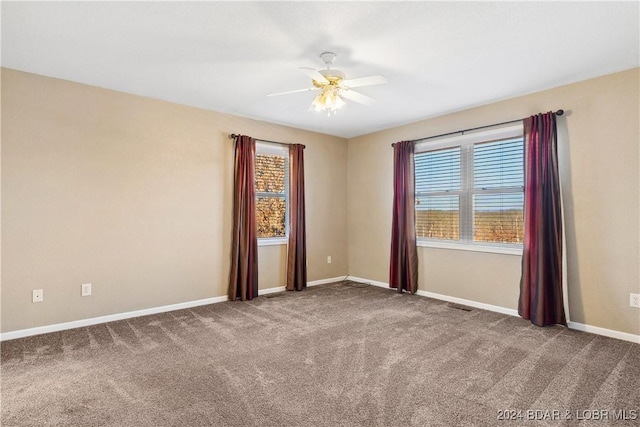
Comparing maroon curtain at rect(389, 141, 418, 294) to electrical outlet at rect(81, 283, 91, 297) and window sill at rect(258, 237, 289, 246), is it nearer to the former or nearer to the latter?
window sill at rect(258, 237, 289, 246)

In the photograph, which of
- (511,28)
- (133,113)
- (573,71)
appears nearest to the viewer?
(511,28)

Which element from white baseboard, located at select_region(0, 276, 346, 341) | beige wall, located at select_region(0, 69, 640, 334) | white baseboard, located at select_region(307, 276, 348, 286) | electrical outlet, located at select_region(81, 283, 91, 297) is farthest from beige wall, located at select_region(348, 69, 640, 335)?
electrical outlet, located at select_region(81, 283, 91, 297)

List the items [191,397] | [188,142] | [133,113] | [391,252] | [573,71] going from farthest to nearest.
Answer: [391,252]
[188,142]
[133,113]
[573,71]
[191,397]

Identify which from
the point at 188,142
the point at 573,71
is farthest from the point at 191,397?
the point at 573,71

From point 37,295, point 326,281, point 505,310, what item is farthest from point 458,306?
point 37,295

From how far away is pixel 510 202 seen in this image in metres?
4.10

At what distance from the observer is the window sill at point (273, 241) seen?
5020 millimetres

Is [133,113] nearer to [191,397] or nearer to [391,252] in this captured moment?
[191,397]

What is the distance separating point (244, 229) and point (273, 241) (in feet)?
2.14

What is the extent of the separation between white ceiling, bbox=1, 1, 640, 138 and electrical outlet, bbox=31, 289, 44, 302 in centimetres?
210

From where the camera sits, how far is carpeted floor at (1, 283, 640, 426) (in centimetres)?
202

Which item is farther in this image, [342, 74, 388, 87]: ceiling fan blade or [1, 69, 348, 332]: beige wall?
Answer: [1, 69, 348, 332]: beige wall

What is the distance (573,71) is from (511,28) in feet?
4.12

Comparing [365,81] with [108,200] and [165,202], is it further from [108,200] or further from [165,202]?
[108,200]
